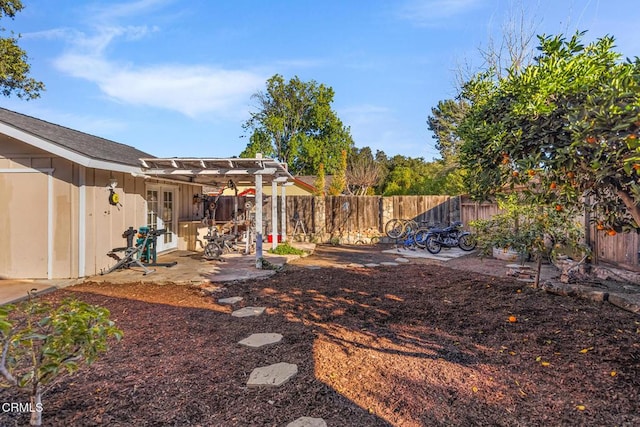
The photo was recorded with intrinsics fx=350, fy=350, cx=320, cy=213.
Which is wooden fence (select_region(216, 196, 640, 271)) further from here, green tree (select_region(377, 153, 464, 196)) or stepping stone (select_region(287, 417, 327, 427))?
stepping stone (select_region(287, 417, 327, 427))

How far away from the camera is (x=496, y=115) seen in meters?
2.77

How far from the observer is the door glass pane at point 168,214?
956 centimetres

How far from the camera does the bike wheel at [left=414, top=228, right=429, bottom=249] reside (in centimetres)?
1107

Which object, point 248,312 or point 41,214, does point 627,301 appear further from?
point 41,214

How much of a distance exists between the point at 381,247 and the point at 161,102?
992 centimetres

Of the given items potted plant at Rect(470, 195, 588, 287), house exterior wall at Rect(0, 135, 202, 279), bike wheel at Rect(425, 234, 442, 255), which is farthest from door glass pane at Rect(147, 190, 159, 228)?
bike wheel at Rect(425, 234, 442, 255)

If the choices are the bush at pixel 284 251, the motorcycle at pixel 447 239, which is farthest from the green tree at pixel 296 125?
the bush at pixel 284 251

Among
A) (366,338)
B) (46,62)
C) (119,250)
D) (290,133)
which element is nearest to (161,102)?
(46,62)

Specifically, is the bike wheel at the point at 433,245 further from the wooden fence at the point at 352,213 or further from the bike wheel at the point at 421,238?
the wooden fence at the point at 352,213

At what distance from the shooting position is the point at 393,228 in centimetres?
1343

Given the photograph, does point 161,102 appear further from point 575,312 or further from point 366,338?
point 575,312

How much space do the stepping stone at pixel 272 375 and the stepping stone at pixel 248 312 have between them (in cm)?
160

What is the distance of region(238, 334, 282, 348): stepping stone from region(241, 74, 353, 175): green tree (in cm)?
2703

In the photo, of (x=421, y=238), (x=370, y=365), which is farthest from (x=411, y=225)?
(x=370, y=365)
